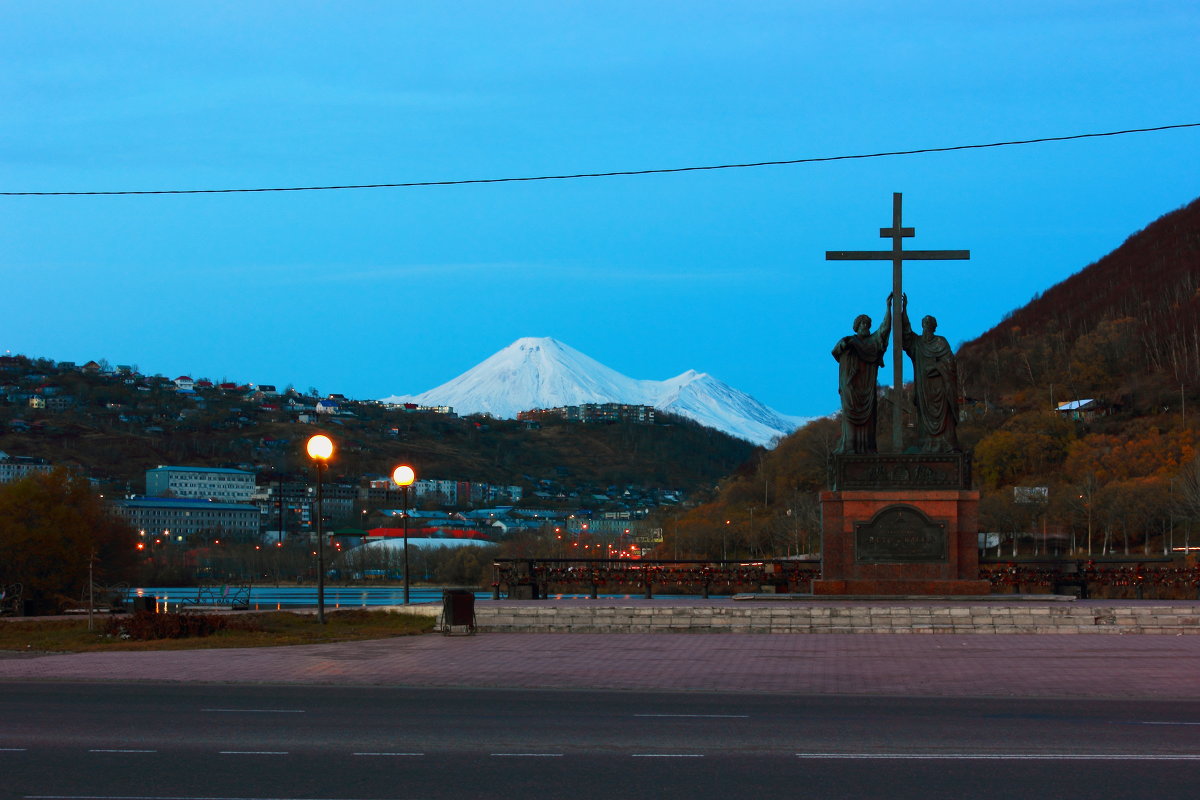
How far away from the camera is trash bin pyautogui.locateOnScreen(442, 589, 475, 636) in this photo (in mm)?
24812

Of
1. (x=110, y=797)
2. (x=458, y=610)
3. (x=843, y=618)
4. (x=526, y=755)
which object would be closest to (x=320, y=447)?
(x=458, y=610)

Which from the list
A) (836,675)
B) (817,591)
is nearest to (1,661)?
(836,675)

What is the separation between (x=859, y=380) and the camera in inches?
1113

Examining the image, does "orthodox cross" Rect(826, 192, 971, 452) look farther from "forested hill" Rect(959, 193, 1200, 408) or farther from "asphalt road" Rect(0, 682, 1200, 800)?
"forested hill" Rect(959, 193, 1200, 408)

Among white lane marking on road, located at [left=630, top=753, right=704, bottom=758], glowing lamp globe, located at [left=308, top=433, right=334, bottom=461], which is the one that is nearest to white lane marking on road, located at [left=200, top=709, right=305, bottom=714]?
white lane marking on road, located at [left=630, top=753, right=704, bottom=758]

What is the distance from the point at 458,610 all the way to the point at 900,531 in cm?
899

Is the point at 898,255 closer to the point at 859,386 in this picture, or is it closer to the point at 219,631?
the point at 859,386

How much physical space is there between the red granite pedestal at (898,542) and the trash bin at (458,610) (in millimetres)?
7086

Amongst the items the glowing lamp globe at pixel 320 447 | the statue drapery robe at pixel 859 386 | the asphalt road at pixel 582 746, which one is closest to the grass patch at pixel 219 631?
the glowing lamp globe at pixel 320 447

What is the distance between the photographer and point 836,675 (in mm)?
18281

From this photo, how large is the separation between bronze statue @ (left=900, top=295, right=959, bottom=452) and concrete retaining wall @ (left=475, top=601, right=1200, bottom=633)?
362 cm

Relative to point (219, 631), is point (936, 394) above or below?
above

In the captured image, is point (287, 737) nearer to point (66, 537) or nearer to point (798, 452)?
point (66, 537)

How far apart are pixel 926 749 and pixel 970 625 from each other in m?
13.4
